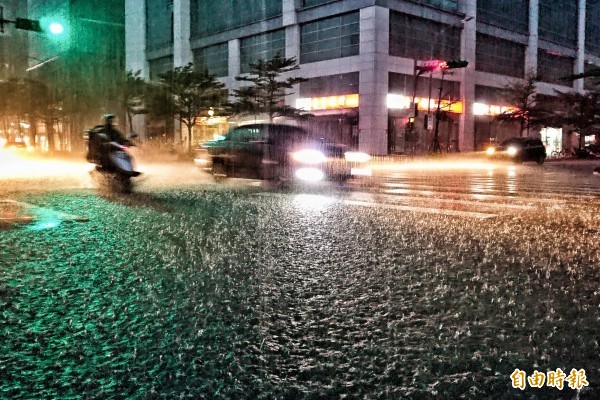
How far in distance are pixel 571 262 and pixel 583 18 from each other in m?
63.7

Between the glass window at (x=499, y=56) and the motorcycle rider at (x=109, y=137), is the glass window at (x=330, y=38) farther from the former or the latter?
the motorcycle rider at (x=109, y=137)

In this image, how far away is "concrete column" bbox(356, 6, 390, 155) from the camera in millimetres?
39188

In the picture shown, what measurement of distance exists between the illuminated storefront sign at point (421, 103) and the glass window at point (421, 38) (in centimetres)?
312

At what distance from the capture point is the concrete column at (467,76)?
1818 inches

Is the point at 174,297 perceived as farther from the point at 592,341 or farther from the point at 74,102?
the point at 74,102

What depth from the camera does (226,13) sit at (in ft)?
169

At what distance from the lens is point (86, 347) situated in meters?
2.91

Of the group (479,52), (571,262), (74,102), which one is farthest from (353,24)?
(571,262)

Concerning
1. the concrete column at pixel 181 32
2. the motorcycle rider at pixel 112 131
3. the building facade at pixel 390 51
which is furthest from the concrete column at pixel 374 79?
the motorcycle rider at pixel 112 131

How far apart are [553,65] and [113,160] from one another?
183ft

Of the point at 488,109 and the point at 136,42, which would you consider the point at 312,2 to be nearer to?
the point at 488,109

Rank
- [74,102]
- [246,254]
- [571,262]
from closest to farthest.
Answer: [571,262] → [246,254] → [74,102]

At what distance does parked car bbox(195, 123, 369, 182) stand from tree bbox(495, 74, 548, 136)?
3749cm

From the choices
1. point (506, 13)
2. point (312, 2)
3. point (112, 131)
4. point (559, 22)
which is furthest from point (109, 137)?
point (559, 22)
